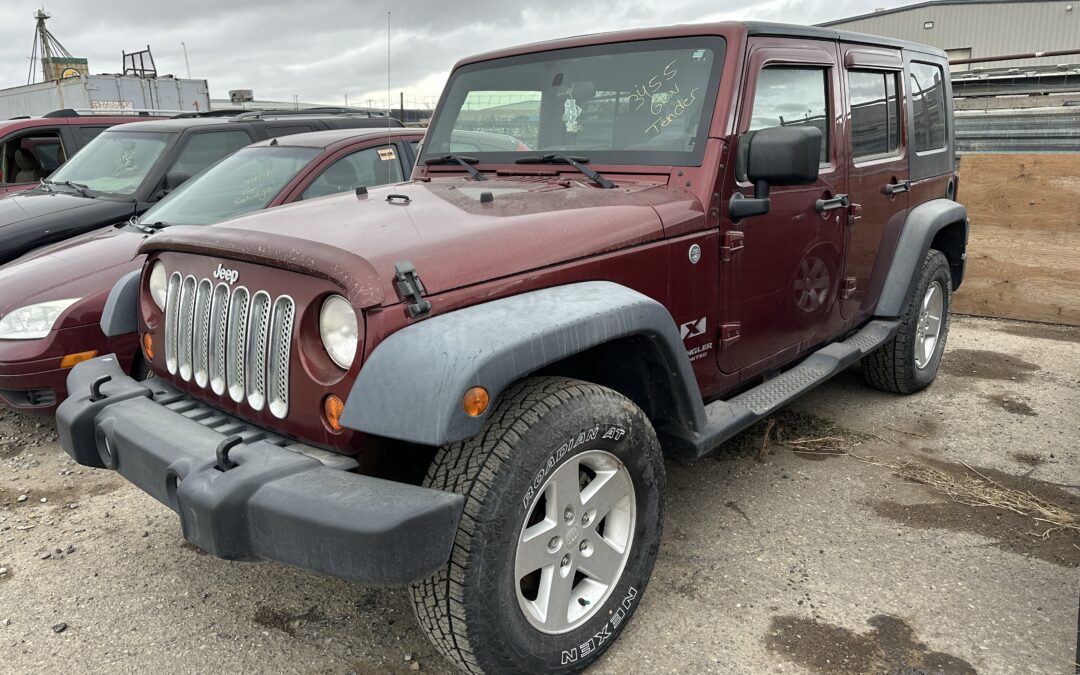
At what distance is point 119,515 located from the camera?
352 cm

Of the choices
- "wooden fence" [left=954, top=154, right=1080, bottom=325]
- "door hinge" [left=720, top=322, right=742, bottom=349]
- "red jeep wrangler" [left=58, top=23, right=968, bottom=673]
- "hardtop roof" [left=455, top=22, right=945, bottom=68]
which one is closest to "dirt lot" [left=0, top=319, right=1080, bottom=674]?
"red jeep wrangler" [left=58, top=23, right=968, bottom=673]

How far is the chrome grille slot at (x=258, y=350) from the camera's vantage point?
228 centimetres

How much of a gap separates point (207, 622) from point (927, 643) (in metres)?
2.39

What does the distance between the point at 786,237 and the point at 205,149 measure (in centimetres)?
481

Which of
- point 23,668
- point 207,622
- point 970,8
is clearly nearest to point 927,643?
point 207,622

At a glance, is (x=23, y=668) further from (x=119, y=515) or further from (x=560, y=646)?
(x=560, y=646)

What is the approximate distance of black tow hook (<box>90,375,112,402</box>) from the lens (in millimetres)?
2625

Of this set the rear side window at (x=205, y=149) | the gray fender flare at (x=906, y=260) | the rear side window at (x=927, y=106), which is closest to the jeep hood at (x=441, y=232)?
the gray fender flare at (x=906, y=260)

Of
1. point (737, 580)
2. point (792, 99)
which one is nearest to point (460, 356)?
point (737, 580)

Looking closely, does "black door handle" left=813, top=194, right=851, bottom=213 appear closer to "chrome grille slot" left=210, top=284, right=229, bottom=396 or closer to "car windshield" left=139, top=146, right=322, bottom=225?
"chrome grille slot" left=210, top=284, right=229, bottom=396

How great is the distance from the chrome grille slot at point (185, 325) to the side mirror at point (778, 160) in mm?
1928

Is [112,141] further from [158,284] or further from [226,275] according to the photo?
[226,275]

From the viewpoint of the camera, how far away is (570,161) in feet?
10.4

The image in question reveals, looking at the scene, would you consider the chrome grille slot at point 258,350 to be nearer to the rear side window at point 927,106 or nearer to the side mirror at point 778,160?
the side mirror at point 778,160
